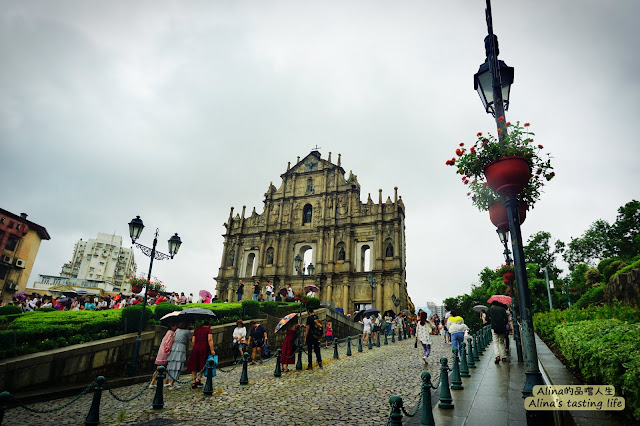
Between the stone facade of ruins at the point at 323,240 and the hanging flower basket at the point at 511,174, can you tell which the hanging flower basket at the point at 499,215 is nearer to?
the hanging flower basket at the point at 511,174

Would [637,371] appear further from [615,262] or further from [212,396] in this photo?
[615,262]

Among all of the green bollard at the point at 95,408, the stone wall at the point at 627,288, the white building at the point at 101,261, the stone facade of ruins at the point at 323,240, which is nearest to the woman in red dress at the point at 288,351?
the green bollard at the point at 95,408

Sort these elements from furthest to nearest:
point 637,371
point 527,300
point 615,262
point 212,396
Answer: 1. point 615,262
2. point 212,396
3. point 527,300
4. point 637,371

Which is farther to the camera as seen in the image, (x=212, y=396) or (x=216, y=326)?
(x=216, y=326)

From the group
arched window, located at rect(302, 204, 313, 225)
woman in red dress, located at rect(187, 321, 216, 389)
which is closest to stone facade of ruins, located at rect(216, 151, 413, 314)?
arched window, located at rect(302, 204, 313, 225)

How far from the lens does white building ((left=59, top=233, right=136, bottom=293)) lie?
87875 millimetres

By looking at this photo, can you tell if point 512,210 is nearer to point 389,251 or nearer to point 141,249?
point 141,249

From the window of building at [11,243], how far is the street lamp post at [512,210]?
48.6m

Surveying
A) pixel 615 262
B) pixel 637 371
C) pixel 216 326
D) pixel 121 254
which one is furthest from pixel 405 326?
pixel 121 254

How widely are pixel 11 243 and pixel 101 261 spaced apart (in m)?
56.9

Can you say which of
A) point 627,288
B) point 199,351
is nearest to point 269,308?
point 199,351

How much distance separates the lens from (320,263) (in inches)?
1367

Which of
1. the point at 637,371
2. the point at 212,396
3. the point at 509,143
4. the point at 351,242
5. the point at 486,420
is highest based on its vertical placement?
the point at 351,242

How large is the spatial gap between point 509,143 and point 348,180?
110ft
